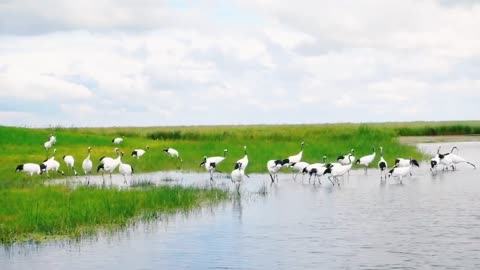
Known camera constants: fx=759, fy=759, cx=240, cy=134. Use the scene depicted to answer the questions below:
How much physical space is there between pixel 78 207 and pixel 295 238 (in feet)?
21.7

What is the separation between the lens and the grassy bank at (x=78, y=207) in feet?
62.8

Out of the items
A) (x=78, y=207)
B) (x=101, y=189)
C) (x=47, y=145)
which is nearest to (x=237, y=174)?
(x=101, y=189)

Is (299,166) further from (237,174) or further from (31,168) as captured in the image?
(31,168)

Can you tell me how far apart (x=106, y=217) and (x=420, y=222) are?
345 inches

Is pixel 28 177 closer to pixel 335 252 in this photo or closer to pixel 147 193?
pixel 147 193

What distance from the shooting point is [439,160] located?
129ft

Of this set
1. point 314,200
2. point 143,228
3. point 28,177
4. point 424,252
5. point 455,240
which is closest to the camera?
point 424,252

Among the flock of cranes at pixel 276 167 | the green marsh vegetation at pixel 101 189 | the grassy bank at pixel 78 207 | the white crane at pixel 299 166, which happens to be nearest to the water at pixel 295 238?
the grassy bank at pixel 78 207

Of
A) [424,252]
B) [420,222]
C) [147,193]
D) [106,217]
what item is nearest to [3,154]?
[147,193]

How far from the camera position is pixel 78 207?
21.6 meters

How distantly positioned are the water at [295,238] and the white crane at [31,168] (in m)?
10.4

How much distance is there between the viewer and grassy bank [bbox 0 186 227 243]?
19156 millimetres

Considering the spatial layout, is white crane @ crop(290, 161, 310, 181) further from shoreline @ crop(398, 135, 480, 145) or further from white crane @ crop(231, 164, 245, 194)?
shoreline @ crop(398, 135, 480, 145)

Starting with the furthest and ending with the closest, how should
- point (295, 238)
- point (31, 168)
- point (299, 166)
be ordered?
point (299, 166) < point (31, 168) < point (295, 238)
